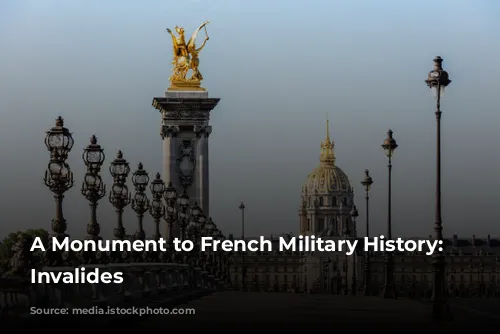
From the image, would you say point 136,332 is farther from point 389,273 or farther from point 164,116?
point 164,116

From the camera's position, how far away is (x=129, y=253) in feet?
156

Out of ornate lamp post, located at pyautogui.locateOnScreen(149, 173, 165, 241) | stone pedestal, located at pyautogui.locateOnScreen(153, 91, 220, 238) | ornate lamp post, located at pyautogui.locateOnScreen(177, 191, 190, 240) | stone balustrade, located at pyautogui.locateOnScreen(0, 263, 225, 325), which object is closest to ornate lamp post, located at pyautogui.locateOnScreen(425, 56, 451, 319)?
stone balustrade, located at pyautogui.locateOnScreen(0, 263, 225, 325)

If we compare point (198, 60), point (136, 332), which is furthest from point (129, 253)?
point (198, 60)

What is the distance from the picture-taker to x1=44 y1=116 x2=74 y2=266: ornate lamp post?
34812 mm

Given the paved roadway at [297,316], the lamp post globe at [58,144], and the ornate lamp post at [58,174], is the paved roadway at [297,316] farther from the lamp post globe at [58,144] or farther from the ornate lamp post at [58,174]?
the lamp post globe at [58,144]

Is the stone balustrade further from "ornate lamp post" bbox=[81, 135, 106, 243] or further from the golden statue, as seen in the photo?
the golden statue

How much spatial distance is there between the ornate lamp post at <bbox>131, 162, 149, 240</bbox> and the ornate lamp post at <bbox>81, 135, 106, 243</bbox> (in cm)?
1008

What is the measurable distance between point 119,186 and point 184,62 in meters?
89.5

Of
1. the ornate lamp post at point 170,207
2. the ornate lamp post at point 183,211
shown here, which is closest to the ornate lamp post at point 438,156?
the ornate lamp post at point 170,207

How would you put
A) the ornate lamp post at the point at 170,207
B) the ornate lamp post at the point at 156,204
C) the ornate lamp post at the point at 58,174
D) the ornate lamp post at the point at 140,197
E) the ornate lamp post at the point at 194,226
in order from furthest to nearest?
1. the ornate lamp post at the point at 194,226
2. the ornate lamp post at the point at 170,207
3. the ornate lamp post at the point at 156,204
4. the ornate lamp post at the point at 140,197
5. the ornate lamp post at the point at 58,174

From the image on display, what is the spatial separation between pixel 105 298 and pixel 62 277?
13.2 feet

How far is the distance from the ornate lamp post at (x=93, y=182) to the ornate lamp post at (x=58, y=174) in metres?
3.06

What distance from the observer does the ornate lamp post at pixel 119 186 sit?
46938mm

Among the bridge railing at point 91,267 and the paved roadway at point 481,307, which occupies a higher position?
the bridge railing at point 91,267
